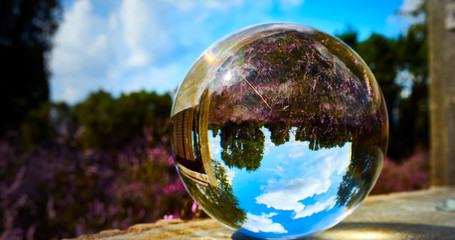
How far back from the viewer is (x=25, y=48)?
Answer: 16.2m

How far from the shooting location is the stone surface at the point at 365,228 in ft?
6.00

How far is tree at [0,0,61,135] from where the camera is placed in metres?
15.0

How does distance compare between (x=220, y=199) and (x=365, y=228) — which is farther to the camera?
(x=365, y=228)

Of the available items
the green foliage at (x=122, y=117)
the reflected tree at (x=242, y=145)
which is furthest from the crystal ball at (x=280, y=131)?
the green foliage at (x=122, y=117)

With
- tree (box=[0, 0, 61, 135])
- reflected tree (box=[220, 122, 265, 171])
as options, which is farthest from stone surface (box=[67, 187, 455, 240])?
tree (box=[0, 0, 61, 135])

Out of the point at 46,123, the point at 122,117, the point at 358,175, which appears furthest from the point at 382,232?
the point at 46,123

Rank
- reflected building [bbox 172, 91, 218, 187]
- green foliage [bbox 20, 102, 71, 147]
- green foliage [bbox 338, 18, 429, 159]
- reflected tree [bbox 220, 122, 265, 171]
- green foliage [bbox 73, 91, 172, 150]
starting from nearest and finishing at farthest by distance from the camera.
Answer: reflected tree [bbox 220, 122, 265, 171], reflected building [bbox 172, 91, 218, 187], green foliage [bbox 73, 91, 172, 150], green foliage [bbox 20, 102, 71, 147], green foliage [bbox 338, 18, 429, 159]

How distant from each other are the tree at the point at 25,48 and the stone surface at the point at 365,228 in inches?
540

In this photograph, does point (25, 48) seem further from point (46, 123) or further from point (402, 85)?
point (402, 85)

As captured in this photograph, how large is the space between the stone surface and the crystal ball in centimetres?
44

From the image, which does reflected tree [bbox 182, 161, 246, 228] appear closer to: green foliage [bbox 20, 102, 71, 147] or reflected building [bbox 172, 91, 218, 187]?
reflected building [bbox 172, 91, 218, 187]

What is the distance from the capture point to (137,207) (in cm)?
395

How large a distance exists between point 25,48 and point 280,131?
1815 cm

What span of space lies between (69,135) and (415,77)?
10.4 metres
